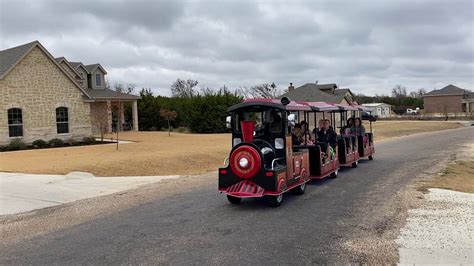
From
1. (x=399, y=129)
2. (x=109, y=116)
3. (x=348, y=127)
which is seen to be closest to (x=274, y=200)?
(x=348, y=127)

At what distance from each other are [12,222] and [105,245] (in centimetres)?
299

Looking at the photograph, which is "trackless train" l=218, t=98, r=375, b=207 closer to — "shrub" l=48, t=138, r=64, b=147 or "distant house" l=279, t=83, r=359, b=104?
"shrub" l=48, t=138, r=64, b=147

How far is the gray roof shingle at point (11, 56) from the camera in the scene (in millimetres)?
25188

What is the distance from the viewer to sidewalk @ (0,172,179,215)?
10.3 meters

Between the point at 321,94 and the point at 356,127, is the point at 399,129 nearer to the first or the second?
the point at 321,94

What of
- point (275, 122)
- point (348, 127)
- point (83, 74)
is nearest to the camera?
point (275, 122)

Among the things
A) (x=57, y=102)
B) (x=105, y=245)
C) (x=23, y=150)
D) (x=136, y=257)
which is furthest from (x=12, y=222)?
(x=57, y=102)

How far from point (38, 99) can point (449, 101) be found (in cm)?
9310

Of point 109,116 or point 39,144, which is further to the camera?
point 109,116

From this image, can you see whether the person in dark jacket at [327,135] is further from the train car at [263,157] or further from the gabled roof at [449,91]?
the gabled roof at [449,91]

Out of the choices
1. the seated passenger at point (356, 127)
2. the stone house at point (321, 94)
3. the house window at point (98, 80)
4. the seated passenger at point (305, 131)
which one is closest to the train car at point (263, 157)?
the seated passenger at point (305, 131)

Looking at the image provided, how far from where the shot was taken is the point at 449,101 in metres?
98.1

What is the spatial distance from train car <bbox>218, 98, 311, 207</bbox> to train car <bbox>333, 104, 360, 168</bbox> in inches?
167

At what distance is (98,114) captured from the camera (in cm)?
3434
